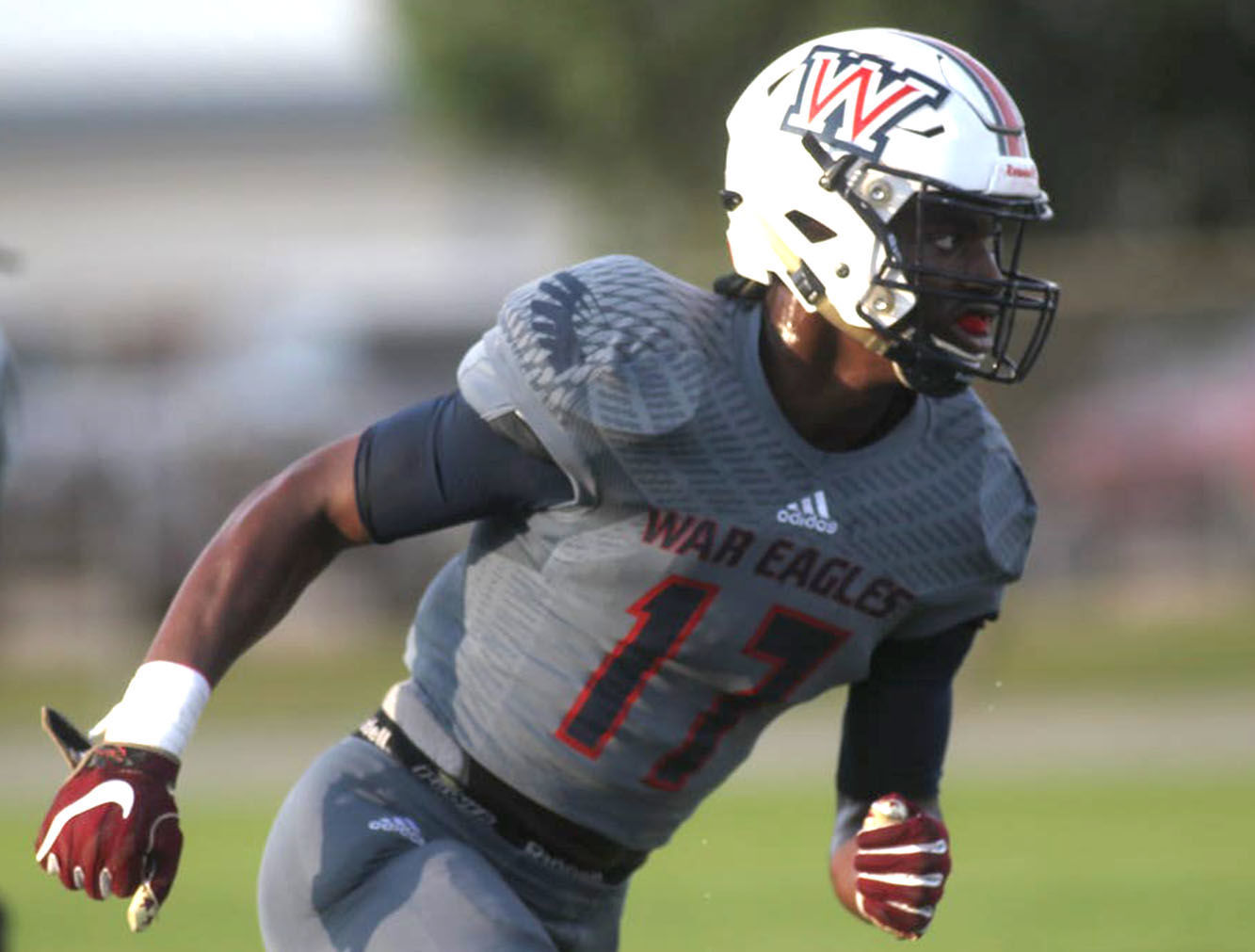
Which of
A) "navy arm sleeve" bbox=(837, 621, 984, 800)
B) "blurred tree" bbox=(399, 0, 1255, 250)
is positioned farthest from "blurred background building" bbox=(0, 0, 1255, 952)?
"navy arm sleeve" bbox=(837, 621, 984, 800)

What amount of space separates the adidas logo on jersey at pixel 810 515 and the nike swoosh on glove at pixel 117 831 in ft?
3.24

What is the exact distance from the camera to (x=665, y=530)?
12.3 feet

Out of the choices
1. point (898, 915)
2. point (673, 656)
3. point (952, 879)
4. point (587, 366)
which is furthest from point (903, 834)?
point (952, 879)

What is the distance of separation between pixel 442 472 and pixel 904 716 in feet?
2.98

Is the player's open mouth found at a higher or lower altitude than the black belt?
higher

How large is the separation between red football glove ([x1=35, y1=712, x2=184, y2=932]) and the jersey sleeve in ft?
2.39

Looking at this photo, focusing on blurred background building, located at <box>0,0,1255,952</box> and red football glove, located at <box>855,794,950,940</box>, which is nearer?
red football glove, located at <box>855,794,950,940</box>

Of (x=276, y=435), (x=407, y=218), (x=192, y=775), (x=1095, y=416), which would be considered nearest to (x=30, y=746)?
(x=192, y=775)

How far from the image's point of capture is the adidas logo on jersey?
3.77 m

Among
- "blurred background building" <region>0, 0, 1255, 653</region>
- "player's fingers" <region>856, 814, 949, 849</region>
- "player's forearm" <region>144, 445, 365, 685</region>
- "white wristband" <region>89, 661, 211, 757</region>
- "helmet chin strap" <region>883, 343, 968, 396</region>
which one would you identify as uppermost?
"helmet chin strap" <region>883, 343, 968, 396</region>

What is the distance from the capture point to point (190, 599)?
3.70 meters

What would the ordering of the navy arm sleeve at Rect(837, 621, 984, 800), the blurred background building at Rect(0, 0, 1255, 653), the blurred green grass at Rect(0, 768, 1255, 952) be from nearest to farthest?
the navy arm sleeve at Rect(837, 621, 984, 800), the blurred green grass at Rect(0, 768, 1255, 952), the blurred background building at Rect(0, 0, 1255, 653)

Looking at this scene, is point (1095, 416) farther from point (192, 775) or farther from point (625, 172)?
point (192, 775)

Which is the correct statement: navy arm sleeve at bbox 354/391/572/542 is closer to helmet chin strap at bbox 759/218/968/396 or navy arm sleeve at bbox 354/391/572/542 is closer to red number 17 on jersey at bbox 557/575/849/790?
red number 17 on jersey at bbox 557/575/849/790
